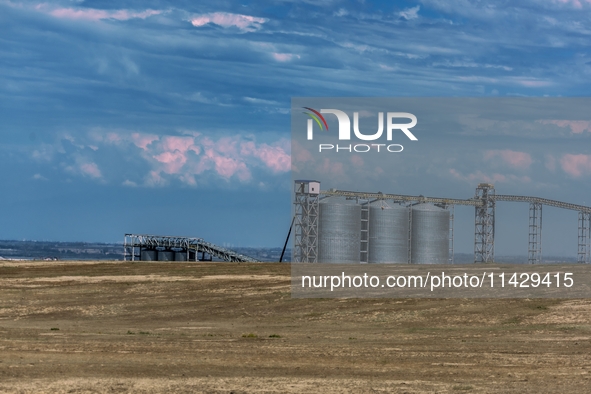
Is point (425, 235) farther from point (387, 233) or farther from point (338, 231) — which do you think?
point (338, 231)

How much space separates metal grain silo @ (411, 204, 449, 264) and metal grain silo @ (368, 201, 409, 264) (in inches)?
46.4

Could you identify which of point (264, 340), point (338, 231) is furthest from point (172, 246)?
point (264, 340)

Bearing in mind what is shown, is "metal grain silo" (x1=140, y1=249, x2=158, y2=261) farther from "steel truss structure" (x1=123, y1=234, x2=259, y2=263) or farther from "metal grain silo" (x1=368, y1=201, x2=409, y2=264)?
"metal grain silo" (x1=368, y1=201, x2=409, y2=264)

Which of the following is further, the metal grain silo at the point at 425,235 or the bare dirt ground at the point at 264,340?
the metal grain silo at the point at 425,235

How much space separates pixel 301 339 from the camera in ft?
99.3

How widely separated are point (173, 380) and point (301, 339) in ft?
36.9

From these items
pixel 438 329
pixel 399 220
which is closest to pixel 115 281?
pixel 438 329

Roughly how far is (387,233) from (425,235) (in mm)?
4563

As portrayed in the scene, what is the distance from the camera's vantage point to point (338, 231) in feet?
246

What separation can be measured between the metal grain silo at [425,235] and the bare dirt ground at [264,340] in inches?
1004

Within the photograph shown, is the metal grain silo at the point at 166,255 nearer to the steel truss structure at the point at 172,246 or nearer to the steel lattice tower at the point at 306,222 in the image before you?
the steel truss structure at the point at 172,246

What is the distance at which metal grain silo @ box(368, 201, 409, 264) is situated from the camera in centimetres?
7725

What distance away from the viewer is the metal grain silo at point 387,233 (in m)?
77.2

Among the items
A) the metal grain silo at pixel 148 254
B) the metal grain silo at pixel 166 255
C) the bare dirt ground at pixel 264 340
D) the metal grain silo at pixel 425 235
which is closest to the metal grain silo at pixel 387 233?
the metal grain silo at pixel 425 235
